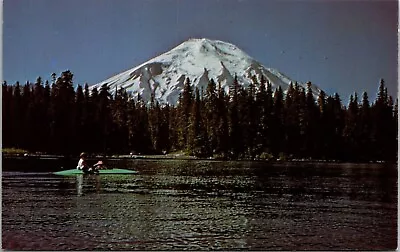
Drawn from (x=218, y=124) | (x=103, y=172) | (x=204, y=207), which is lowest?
(x=204, y=207)

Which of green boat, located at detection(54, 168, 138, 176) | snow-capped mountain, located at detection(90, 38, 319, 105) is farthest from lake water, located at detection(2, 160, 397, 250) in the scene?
snow-capped mountain, located at detection(90, 38, 319, 105)

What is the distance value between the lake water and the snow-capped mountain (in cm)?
62

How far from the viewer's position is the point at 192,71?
5.79 m

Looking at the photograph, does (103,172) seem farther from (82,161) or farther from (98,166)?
(82,161)

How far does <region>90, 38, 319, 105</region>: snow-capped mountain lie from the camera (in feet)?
18.6

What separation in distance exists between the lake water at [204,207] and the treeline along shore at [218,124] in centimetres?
14

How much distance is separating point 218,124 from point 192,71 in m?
0.49

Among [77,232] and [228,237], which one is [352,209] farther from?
[77,232]

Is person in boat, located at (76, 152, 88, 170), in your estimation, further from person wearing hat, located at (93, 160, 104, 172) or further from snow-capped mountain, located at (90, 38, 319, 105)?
snow-capped mountain, located at (90, 38, 319, 105)

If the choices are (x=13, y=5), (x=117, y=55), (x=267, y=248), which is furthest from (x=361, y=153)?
(x=13, y=5)

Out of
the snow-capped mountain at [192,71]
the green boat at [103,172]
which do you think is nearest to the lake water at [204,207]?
the green boat at [103,172]

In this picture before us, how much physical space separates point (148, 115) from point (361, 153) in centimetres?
177

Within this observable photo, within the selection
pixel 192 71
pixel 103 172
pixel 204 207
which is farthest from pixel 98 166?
pixel 192 71

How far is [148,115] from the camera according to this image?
5.92 meters
